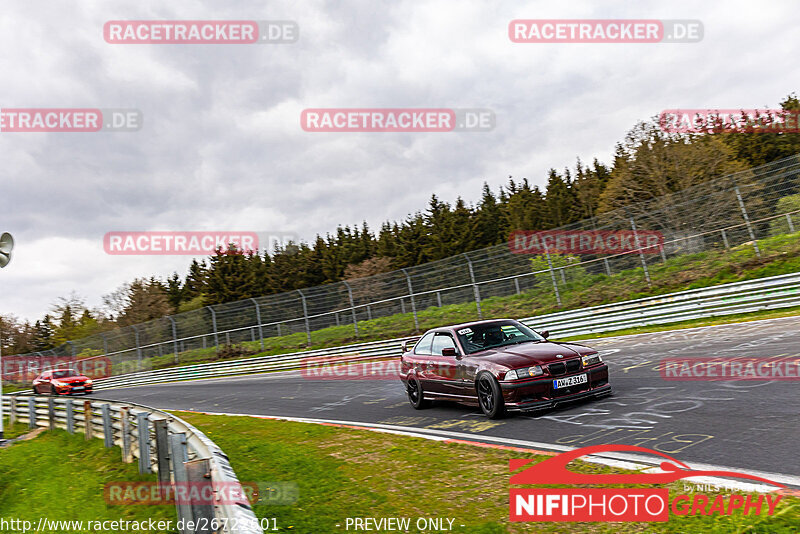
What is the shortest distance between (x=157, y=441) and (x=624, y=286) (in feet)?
52.9

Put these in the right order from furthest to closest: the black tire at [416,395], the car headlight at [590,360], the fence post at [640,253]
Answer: the fence post at [640,253], the black tire at [416,395], the car headlight at [590,360]

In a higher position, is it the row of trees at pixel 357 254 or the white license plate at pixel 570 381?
the row of trees at pixel 357 254

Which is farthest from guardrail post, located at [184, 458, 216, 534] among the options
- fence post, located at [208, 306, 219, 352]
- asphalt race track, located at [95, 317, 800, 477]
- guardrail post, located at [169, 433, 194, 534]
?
fence post, located at [208, 306, 219, 352]

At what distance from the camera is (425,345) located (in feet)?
33.7

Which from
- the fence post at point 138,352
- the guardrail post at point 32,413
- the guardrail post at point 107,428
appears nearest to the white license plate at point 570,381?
the guardrail post at point 107,428

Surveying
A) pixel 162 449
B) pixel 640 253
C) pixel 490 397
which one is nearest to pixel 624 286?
pixel 640 253

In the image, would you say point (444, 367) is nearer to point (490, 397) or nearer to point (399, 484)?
point (490, 397)

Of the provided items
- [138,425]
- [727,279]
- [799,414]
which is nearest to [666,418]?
[799,414]

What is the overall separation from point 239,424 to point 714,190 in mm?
15085

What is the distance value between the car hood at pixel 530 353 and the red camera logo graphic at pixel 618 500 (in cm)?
268

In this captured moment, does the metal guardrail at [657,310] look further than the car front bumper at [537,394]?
Yes

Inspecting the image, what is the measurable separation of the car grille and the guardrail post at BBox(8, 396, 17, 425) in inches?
639

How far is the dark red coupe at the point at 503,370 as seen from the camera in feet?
25.2

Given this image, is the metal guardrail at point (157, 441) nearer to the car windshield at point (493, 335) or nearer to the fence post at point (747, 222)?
the car windshield at point (493, 335)
